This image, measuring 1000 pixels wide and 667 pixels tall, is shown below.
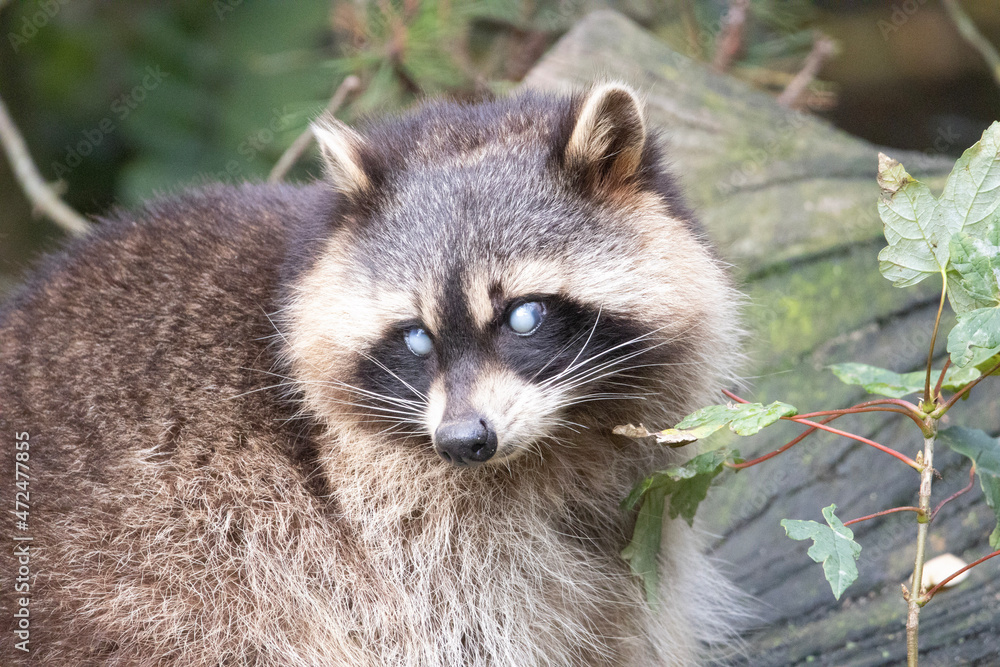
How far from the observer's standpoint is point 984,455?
7.90ft

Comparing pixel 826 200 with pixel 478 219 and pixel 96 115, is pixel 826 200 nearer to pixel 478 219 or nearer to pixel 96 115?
pixel 478 219

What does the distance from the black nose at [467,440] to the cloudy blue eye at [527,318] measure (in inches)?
11.7

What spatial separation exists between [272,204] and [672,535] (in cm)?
170

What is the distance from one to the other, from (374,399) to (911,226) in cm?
151

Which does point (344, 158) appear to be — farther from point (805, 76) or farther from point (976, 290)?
point (805, 76)

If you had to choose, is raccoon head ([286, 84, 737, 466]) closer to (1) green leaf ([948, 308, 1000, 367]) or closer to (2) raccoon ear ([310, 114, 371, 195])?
(2) raccoon ear ([310, 114, 371, 195])

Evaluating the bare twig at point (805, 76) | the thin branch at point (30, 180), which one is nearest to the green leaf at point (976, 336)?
the bare twig at point (805, 76)

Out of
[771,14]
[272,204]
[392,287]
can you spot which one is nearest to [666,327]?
[392,287]

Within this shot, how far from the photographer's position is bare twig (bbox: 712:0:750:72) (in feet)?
19.1

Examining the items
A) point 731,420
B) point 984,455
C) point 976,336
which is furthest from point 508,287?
point 984,455

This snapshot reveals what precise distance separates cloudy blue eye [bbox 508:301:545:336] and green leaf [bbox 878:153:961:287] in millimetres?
879

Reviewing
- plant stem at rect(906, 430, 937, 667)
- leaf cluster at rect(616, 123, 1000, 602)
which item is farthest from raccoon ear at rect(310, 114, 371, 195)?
plant stem at rect(906, 430, 937, 667)

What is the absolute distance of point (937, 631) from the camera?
2.97m

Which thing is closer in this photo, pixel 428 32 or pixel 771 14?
pixel 428 32
